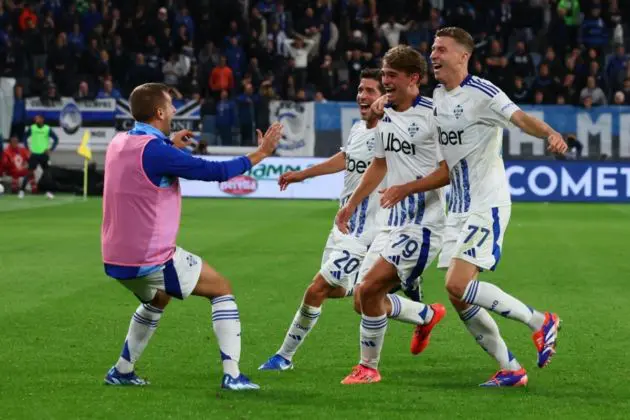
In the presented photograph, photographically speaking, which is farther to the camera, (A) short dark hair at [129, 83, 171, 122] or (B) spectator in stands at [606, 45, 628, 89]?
(B) spectator in stands at [606, 45, 628, 89]

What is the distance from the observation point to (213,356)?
9336 millimetres

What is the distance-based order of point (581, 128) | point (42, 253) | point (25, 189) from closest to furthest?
point (42, 253)
point (581, 128)
point (25, 189)

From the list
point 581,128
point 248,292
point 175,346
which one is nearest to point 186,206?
point 581,128

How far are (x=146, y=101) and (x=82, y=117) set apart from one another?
26.2 meters

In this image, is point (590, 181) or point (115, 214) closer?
point (115, 214)

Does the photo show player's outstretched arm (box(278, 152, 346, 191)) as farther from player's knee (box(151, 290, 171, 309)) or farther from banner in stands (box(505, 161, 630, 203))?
banner in stands (box(505, 161, 630, 203))

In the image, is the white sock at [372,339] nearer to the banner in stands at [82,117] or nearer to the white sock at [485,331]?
the white sock at [485,331]

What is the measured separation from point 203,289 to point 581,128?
24.7 metres

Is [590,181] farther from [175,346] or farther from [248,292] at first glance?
[175,346]

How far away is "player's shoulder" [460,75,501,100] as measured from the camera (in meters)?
8.03

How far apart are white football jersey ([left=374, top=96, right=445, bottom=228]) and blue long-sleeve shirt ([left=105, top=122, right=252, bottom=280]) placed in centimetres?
130

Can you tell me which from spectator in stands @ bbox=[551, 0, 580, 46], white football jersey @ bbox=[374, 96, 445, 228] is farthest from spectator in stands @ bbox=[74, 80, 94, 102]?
white football jersey @ bbox=[374, 96, 445, 228]

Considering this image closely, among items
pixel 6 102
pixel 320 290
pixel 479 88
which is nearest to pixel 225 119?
pixel 6 102

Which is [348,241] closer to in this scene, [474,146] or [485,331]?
[485,331]
